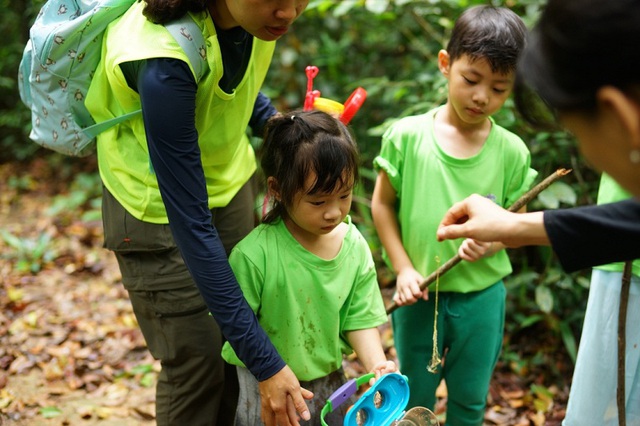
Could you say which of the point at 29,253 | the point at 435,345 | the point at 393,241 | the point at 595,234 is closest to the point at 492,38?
the point at 393,241

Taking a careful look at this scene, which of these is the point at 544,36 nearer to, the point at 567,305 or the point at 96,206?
the point at 567,305

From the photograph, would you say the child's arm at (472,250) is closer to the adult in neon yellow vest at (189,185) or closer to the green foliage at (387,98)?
the adult in neon yellow vest at (189,185)

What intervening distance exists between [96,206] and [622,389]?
4.78m

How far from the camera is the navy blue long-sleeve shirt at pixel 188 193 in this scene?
1.75 m

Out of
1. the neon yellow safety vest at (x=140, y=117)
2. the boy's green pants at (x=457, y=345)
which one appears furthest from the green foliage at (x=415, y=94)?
the neon yellow safety vest at (x=140, y=117)

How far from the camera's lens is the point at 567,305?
3680 mm

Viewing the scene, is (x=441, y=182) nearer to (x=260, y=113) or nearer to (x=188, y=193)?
(x=260, y=113)

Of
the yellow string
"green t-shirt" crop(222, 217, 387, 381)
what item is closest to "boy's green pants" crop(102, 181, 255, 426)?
"green t-shirt" crop(222, 217, 387, 381)

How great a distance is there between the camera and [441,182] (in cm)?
243

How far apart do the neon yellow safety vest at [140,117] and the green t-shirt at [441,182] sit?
55 cm

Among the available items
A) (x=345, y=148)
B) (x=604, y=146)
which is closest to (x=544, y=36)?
(x=604, y=146)

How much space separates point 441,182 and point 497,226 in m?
0.65

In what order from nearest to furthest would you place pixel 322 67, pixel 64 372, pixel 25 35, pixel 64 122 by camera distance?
1. pixel 64 122
2. pixel 64 372
3. pixel 322 67
4. pixel 25 35

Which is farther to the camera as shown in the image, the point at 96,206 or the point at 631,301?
the point at 96,206
